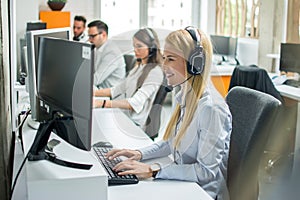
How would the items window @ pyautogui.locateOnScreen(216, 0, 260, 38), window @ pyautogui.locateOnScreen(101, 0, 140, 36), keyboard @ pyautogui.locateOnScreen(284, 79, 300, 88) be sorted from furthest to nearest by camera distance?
1. window @ pyautogui.locateOnScreen(101, 0, 140, 36)
2. window @ pyautogui.locateOnScreen(216, 0, 260, 38)
3. keyboard @ pyautogui.locateOnScreen(284, 79, 300, 88)

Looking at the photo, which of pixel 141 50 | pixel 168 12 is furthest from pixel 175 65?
pixel 168 12

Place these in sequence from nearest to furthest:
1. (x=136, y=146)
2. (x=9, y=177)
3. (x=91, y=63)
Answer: (x=91, y=63) < (x=9, y=177) < (x=136, y=146)

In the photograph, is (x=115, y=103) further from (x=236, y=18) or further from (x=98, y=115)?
(x=236, y=18)

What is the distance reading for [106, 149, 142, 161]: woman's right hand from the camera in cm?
162

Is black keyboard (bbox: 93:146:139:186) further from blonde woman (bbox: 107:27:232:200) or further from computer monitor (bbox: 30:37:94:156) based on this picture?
computer monitor (bbox: 30:37:94:156)

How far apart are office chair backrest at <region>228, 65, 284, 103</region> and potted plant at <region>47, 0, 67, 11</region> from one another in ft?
8.90

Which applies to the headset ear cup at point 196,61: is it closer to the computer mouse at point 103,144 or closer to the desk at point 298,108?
the computer mouse at point 103,144

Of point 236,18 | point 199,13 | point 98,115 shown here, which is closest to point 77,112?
point 98,115

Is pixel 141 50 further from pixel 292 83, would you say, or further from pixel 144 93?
pixel 292 83

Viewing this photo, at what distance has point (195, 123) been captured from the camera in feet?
5.08

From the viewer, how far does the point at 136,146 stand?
1.88 metres

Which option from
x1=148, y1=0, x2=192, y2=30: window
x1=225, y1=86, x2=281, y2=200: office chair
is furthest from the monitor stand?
x1=148, y1=0, x2=192, y2=30: window

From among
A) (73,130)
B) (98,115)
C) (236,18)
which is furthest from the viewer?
(236,18)

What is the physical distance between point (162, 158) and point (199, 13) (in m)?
5.24
